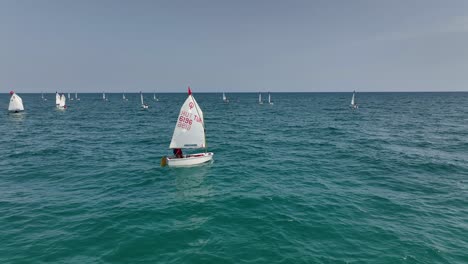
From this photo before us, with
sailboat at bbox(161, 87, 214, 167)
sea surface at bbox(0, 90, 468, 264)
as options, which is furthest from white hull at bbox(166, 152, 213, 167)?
sea surface at bbox(0, 90, 468, 264)

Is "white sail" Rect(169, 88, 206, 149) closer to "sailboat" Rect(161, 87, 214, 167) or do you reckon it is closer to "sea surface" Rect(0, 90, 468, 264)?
"sailboat" Rect(161, 87, 214, 167)

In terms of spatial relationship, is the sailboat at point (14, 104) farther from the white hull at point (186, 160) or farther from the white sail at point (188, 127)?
the white hull at point (186, 160)

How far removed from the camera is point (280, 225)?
19922mm

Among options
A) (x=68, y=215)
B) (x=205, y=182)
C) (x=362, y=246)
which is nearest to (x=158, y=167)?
(x=205, y=182)

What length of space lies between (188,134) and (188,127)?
102 cm

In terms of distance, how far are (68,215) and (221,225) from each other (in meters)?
12.8

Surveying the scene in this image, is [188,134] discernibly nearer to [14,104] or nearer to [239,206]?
[239,206]

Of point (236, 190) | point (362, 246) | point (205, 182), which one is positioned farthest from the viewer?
point (205, 182)

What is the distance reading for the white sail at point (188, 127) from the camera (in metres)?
35.2

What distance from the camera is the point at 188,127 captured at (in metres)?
35.9

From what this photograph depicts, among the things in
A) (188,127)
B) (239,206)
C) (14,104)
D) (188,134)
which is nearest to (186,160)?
(188,134)

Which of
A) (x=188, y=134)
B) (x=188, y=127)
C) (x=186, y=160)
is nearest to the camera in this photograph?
(x=186, y=160)

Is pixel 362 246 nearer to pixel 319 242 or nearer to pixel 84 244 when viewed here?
pixel 319 242

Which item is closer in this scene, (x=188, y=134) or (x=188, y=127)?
(x=188, y=127)
